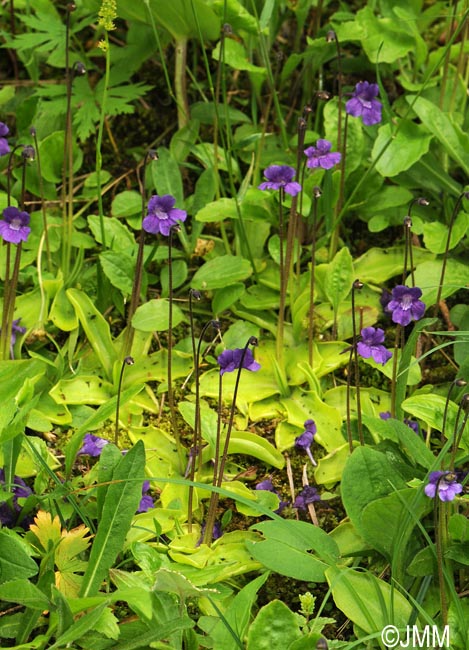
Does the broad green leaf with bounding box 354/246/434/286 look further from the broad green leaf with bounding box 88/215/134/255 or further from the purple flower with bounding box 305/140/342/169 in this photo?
the broad green leaf with bounding box 88/215/134/255

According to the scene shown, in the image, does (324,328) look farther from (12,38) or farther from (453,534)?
(12,38)

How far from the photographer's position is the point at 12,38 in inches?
155

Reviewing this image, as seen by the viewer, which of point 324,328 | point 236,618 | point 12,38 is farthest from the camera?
point 12,38

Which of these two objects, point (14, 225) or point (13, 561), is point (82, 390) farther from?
point (13, 561)

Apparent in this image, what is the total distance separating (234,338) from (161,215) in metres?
0.57

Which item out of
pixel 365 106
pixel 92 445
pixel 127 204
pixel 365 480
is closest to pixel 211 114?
pixel 127 204

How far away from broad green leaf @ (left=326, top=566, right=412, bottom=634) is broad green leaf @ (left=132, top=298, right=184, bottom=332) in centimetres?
102

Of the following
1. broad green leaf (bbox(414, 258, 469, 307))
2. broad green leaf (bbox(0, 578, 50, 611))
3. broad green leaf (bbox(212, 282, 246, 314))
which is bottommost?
broad green leaf (bbox(0, 578, 50, 611))

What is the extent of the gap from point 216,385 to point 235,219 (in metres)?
0.68

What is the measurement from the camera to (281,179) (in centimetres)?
296

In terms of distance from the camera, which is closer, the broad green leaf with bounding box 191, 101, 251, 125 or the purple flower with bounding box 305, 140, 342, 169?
the purple flower with bounding box 305, 140, 342, 169

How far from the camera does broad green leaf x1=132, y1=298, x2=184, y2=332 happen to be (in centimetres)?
307

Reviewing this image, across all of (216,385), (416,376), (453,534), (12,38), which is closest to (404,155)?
(416,376)

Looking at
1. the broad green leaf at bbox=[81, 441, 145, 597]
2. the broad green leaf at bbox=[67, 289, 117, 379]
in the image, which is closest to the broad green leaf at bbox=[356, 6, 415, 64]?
the broad green leaf at bbox=[67, 289, 117, 379]
